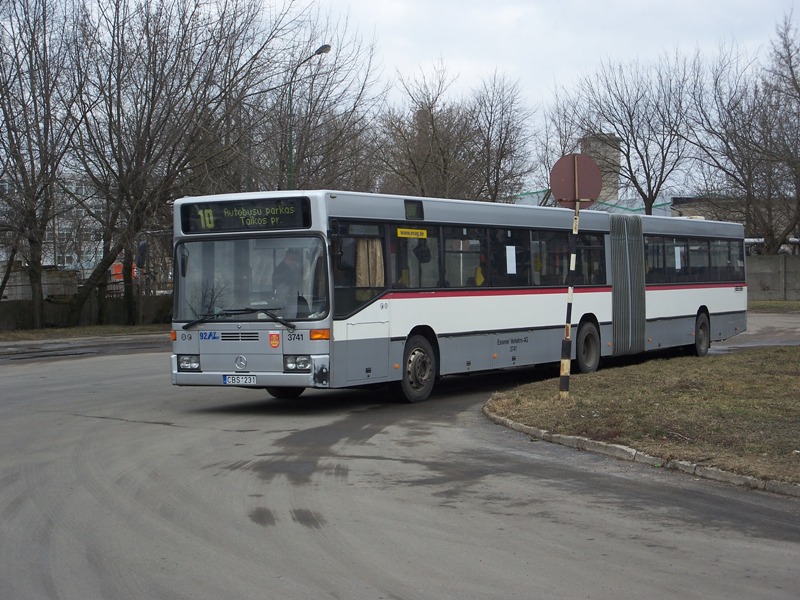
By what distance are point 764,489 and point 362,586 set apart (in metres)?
4.05

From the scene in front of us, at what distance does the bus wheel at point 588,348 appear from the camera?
18.1 meters

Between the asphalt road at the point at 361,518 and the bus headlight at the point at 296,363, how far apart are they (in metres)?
0.75

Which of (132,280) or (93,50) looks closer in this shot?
(93,50)

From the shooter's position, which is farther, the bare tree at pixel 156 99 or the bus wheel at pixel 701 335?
the bare tree at pixel 156 99

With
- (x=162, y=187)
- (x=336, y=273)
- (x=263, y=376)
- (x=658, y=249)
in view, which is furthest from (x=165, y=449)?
(x=162, y=187)

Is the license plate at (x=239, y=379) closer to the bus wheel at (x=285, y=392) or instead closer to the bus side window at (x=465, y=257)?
the bus wheel at (x=285, y=392)

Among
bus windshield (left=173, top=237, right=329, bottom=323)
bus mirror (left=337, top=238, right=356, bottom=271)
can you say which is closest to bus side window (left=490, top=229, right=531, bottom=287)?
bus mirror (left=337, top=238, right=356, bottom=271)

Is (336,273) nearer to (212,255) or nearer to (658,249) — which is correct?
(212,255)

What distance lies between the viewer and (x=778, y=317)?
131ft

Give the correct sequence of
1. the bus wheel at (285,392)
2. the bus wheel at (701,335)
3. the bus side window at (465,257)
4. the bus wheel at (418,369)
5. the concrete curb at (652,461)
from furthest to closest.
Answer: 1. the bus wheel at (701,335)
2. the bus wheel at (285,392)
3. the bus side window at (465,257)
4. the bus wheel at (418,369)
5. the concrete curb at (652,461)

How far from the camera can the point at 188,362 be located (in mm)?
13648

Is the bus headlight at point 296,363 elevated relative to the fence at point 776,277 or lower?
lower

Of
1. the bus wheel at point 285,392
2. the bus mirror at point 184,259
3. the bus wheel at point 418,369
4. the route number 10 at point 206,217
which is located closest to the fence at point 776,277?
the bus wheel at point 418,369

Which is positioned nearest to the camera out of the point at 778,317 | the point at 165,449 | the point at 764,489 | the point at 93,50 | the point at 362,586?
the point at 362,586
